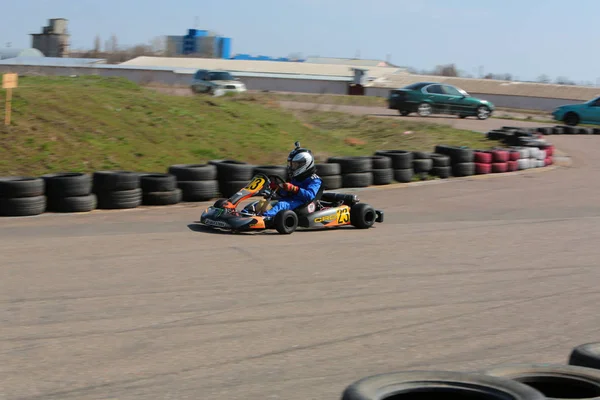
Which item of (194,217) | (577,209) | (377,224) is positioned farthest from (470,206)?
(194,217)

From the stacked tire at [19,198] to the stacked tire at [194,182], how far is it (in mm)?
2198

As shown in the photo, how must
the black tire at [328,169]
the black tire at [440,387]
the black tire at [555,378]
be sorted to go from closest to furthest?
the black tire at [440,387]
the black tire at [555,378]
the black tire at [328,169]

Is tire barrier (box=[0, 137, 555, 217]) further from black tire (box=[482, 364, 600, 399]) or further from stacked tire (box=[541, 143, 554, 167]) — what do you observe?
black tire (box=[482, 364, 600, 399])

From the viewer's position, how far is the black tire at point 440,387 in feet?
12.4

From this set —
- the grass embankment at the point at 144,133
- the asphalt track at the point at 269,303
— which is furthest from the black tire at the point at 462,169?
the asphalt track at the point at 269,303

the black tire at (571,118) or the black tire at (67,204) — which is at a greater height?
the black tire at (571,118)

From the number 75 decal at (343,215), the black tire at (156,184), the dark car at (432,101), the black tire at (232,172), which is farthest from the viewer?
the dark car at (432,101)

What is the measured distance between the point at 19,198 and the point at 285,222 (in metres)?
3.61

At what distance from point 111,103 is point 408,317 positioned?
39.6ft

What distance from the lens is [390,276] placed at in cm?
774

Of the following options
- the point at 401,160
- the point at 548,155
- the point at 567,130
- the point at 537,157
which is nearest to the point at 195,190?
the point at 401,160

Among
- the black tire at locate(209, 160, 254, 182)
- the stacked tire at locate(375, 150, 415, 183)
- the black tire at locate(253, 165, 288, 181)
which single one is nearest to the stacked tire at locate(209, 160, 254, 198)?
the black tire at locate(209, 160, 254, 182)

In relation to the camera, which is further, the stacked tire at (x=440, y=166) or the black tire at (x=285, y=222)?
the stacked tire at (x=440, y=166)

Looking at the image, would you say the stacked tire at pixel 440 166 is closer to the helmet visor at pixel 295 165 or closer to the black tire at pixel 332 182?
the black tire at pixel 332 182
